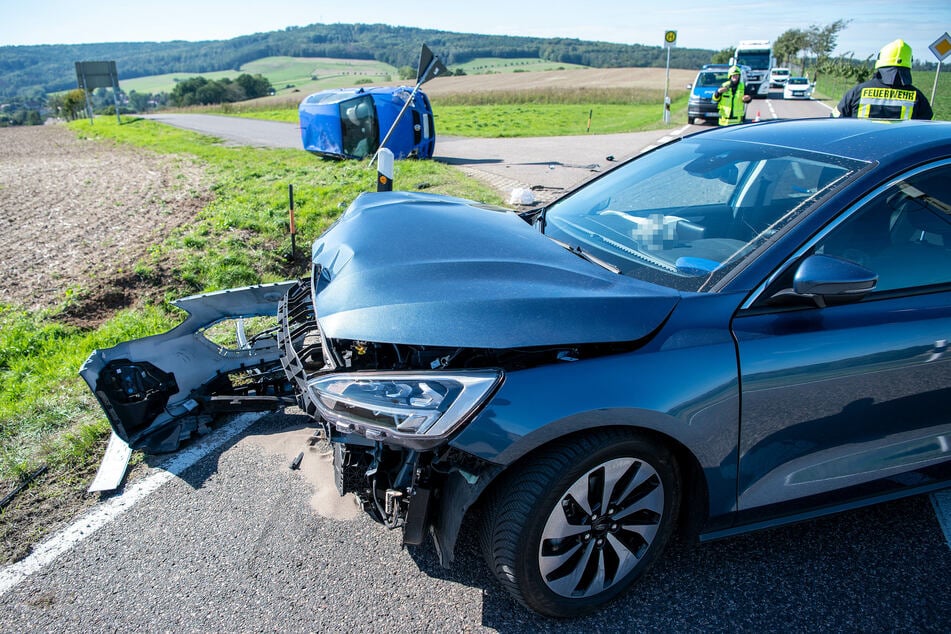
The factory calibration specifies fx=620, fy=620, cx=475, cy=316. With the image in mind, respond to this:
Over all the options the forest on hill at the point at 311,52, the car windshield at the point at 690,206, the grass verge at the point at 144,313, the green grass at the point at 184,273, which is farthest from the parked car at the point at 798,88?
the forest on hill at the point at 311,52

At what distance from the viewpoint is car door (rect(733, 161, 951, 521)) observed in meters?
2.16

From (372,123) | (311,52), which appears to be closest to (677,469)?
(372,123)

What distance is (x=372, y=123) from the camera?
14992 mm

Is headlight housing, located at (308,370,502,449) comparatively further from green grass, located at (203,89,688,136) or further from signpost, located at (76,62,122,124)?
signpost, located at (76,62,122,124)

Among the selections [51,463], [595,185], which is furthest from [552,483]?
[51,463]

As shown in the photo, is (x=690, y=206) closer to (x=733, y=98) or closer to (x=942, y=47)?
(x=733, y=98)

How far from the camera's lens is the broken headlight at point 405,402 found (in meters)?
1.94

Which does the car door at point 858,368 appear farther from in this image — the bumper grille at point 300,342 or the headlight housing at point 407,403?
the bumper grille at point 300,342

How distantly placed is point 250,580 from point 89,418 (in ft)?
6.45

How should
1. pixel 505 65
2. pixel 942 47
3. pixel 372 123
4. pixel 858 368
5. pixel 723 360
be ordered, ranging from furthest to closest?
pixel 505 65 < pixel 942 47 < pixel 372 123 < pixel 858 368 < pixel 723 360

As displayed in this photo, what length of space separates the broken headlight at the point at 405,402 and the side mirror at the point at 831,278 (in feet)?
3.51

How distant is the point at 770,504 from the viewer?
7.67 feet

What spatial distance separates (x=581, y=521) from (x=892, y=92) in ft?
20.1

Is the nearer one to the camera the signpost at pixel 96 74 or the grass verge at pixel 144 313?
the grass verge at pixel 144 313
